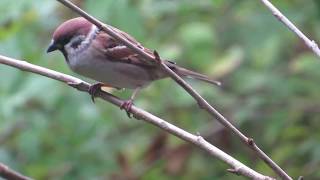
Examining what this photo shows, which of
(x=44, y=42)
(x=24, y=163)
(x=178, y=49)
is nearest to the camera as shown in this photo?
(x=24, y=163)

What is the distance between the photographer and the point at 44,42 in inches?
206

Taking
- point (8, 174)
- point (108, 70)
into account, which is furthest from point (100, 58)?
point (8, 174)

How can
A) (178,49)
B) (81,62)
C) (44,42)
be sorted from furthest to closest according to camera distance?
(44,42) → (178,49) → (81,62)

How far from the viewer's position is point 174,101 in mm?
4797

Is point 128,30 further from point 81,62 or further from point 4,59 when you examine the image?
point 4,59

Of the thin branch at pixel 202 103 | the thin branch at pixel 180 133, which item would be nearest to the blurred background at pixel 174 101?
the thin branch at pixel 180 133

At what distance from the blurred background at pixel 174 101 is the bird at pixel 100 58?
0.24 m

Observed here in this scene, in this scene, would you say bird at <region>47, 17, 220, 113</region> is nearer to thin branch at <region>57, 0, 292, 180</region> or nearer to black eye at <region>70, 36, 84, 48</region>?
black eye at <region>70, 36, 84, 48</region>

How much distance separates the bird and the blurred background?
0.79ft

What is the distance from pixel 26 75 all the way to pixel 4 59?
1628mm

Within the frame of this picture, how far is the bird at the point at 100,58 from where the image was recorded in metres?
3.52

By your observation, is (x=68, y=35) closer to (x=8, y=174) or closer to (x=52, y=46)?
(x=52, y=46)

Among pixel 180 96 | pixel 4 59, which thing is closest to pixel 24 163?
pixel 180 96

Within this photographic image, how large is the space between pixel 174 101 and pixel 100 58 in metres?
1.28
